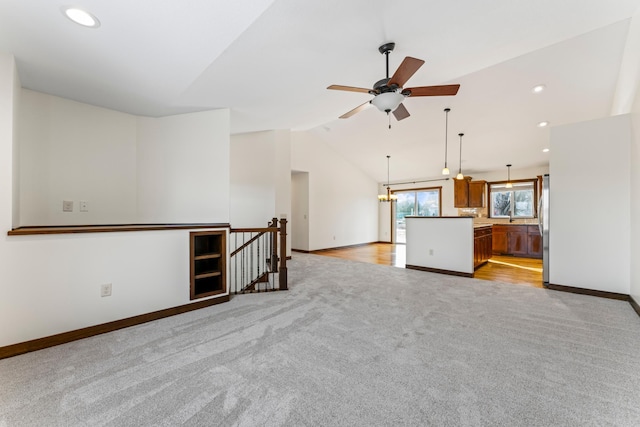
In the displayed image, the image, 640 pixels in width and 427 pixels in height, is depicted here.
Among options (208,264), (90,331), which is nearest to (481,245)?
(208,264)

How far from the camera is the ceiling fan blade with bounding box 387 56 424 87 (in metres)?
2.21

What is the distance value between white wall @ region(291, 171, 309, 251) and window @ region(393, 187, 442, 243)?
3.58 m

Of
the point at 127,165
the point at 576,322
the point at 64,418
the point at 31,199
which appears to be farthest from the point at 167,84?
the point at 576,322

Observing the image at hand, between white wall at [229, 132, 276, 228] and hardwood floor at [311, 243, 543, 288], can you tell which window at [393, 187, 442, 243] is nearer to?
hardwood floor at [311, 243, 543, 288]

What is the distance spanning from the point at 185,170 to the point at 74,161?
110cm

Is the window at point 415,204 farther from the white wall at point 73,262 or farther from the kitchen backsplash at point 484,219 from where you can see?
the white wall at point 73,262

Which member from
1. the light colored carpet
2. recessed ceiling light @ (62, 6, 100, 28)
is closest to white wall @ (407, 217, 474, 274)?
the light colored carpet

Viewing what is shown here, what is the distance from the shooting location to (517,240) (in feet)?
22.2

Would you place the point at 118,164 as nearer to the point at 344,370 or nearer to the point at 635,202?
the point at 344,370

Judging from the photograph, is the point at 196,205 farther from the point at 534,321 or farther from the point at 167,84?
the point at 534,321

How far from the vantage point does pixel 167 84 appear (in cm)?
266

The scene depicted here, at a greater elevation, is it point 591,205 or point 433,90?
point 433,90

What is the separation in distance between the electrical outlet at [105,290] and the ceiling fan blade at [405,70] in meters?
3.33

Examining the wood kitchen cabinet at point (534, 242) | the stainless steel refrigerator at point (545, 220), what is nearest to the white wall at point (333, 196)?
the wood kitchen cabinet at point (534, 242)
